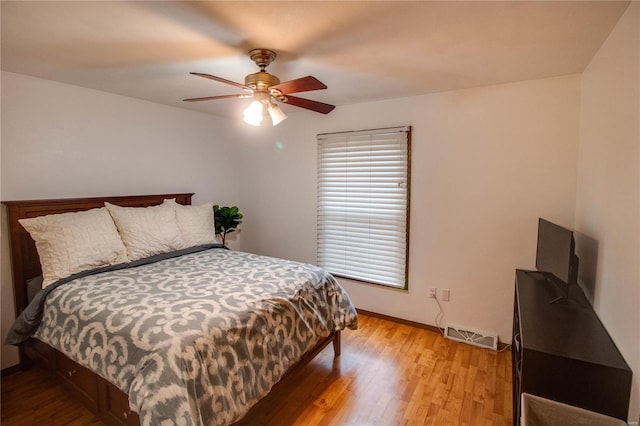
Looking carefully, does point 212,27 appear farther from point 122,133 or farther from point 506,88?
point 506,88

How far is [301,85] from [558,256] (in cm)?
192

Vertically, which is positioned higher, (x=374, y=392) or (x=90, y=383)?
(x=90, y=383)

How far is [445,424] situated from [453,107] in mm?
2460

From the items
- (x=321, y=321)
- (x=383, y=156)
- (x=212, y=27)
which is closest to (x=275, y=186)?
(x=383, y=156)

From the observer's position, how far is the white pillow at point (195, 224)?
2949mm

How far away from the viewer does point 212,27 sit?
1608 mm

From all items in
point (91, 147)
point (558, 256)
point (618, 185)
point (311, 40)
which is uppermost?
point (311, 40)

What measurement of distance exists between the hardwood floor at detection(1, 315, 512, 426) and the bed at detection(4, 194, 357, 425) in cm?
19

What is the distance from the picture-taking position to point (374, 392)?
7.03 ft

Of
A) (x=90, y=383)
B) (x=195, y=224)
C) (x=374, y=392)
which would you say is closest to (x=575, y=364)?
(x=374, y=392)

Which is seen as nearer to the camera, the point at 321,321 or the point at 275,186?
the point at 321,321

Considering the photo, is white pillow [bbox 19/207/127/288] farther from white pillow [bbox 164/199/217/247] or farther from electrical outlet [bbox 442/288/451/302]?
→ electrical outlet [bbox 442/288/451/302]

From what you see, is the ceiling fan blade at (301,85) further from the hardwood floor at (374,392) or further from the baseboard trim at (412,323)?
Answer: the baseboard trim at (412,323)

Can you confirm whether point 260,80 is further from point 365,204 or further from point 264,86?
point 365,204
